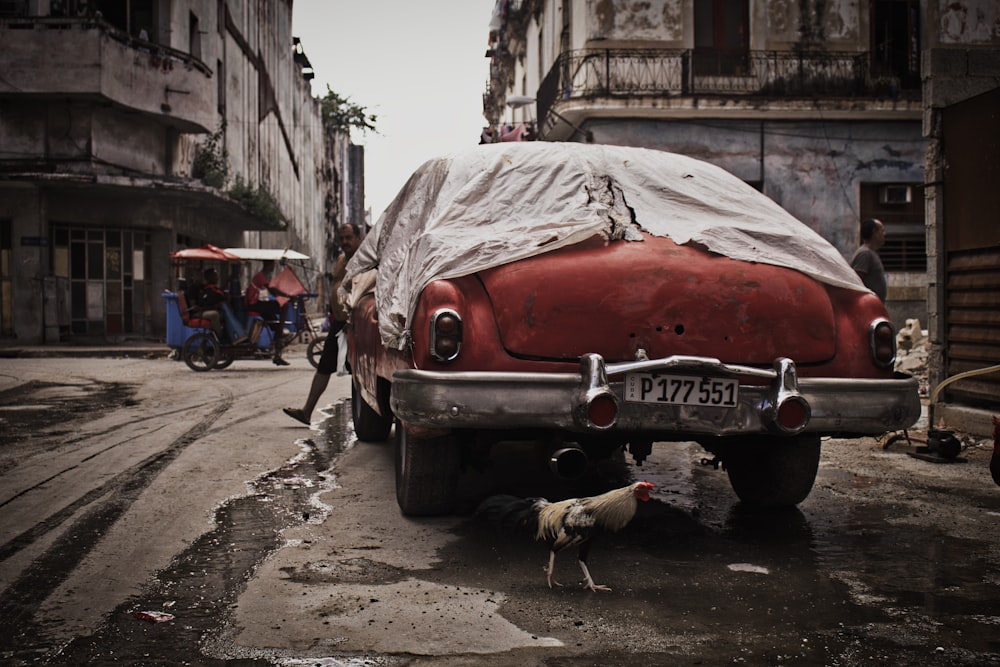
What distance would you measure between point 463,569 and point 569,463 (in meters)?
0.60

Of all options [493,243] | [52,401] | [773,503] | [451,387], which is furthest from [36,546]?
A: [52,401]

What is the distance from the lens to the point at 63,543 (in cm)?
429

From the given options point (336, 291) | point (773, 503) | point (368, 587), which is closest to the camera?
point (368, 587)

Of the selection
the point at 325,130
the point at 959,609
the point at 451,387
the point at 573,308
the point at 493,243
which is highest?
the point at 325,130

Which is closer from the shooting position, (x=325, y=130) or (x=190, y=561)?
(x=190, y=561)

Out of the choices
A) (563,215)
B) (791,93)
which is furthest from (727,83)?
(563,215)

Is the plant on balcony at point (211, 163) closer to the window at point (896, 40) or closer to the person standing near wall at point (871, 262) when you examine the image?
the window at point (896, 40)

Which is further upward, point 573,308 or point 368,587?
point 573,308

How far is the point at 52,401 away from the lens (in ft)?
34.2

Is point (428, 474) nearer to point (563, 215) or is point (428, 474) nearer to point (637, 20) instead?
point (563, 215)

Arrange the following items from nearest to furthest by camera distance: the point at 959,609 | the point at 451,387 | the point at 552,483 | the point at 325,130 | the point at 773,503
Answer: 1. the point at 959,609
2. the point at 451,387
3. the point at 773,503
4. the point at 552,483
5. the point at 325,130

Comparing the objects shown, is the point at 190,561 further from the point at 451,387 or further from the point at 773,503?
the point at 773,503

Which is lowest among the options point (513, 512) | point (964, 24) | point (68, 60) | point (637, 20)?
point (513, 512)

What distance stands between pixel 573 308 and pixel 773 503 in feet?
5.80
